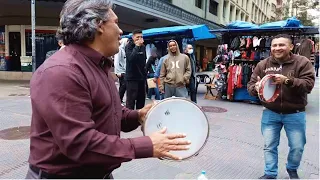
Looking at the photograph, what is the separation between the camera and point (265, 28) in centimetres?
882

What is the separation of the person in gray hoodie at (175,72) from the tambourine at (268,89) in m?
3.16

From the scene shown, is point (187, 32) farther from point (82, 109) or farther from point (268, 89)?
point (82, 109)

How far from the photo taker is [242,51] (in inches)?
384

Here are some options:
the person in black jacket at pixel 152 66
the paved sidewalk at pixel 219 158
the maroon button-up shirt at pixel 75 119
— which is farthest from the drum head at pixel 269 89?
the person in black jacket at pixel 152 66

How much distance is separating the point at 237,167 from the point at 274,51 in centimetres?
166

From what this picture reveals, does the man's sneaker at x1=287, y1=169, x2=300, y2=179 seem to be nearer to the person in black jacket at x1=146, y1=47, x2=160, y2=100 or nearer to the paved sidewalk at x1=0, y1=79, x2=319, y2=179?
the paved sidewalk at x1=0, y1=79, x2=319, y2=179

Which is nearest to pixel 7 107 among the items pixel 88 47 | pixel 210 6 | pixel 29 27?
pixel 88 47

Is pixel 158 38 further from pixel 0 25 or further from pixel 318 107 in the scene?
pixel 0 25

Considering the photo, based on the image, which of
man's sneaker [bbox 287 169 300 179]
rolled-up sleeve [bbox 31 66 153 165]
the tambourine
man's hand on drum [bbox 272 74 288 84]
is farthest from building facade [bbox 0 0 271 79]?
rolled-up sleeve [bbox 31 66 153 165]

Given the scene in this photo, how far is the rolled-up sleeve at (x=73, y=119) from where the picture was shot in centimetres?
126

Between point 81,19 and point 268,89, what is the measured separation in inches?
98.6

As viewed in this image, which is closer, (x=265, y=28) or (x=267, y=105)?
(x=267, y=105)

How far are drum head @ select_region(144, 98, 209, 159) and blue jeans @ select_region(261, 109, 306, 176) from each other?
198 centimetres

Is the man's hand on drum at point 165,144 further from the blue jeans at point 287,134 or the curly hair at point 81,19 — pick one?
the blue jeans at point 287,134
